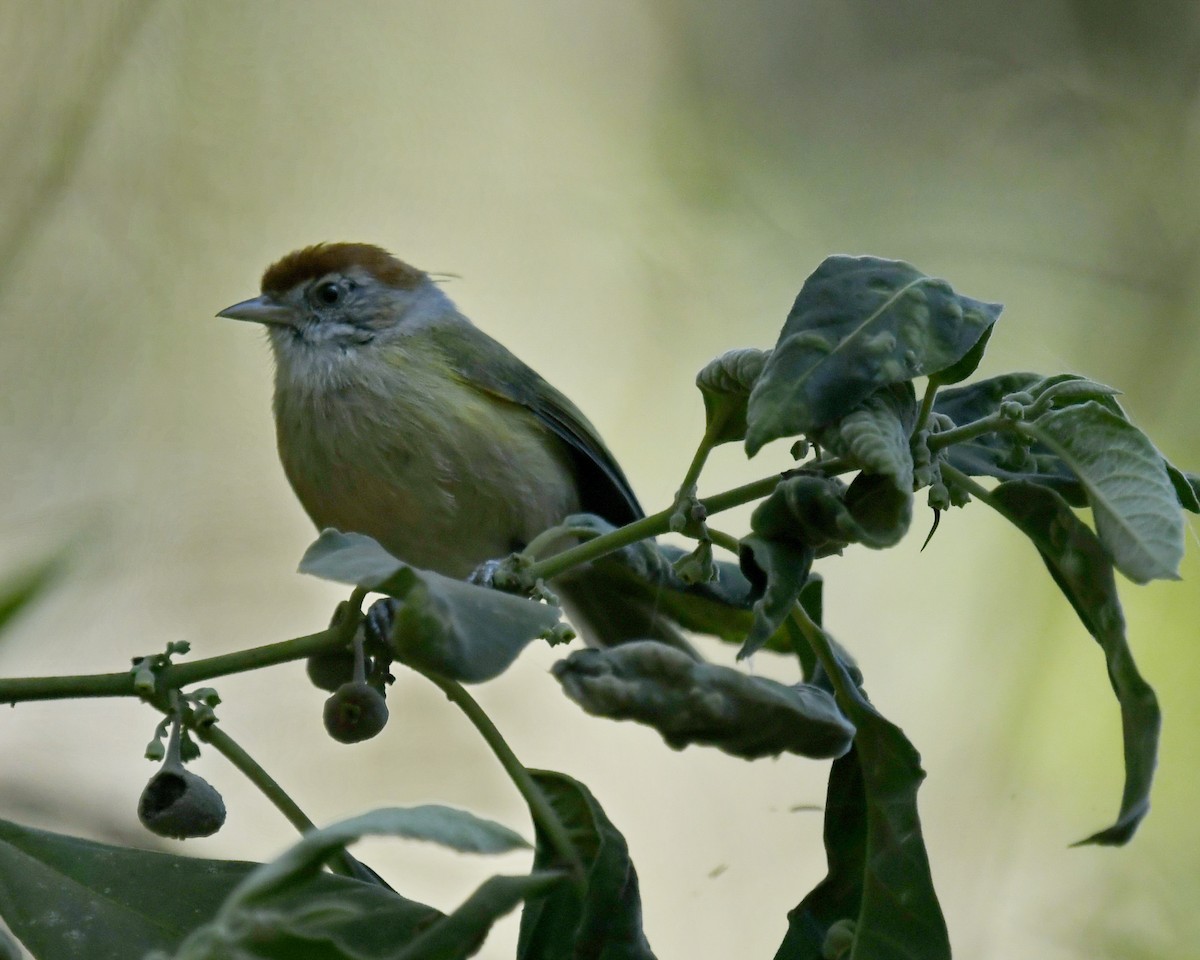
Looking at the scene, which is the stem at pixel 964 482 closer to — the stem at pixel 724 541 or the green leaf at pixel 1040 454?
the green leaf at pixel 1040 454

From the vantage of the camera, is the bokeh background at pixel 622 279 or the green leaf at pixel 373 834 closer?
the green leaf at pixel 373 834

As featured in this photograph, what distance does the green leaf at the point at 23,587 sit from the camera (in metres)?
1.95

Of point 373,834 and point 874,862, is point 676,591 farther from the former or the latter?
point 373,834

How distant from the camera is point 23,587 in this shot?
2.02 metres

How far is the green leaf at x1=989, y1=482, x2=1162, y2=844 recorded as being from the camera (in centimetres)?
114

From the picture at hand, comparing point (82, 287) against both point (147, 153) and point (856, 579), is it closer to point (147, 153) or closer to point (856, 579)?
point (147, 153)

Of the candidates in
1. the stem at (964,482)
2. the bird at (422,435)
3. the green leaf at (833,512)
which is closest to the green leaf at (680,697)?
the green leaf at (833,512)

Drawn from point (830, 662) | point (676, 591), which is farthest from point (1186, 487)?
point (676, 591)

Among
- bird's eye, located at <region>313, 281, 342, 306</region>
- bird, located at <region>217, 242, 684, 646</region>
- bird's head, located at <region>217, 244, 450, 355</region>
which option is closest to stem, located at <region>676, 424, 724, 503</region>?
bird, located at <region>217, 242, 684, 646</region>

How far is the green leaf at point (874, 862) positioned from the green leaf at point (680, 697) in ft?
0.81

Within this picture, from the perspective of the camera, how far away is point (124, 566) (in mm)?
3684

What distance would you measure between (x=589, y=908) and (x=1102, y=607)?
61 centimetres

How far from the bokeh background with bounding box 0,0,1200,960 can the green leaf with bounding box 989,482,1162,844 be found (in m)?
2.48

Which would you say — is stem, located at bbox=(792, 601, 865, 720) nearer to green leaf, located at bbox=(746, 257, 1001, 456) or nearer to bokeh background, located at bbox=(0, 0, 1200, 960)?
green leaf, located at bbox=(746, 257, 1001, 456)
